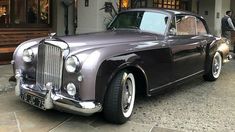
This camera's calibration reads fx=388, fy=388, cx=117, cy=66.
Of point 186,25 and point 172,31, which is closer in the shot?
point 172,31

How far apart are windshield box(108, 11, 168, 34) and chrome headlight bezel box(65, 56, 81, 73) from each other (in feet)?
7.04

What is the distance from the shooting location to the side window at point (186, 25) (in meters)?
7.21

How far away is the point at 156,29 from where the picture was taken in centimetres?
677

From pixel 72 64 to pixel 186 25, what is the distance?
11.1 feet

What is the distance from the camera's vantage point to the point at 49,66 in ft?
17.4

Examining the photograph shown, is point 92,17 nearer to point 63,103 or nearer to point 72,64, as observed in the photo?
point 72,64

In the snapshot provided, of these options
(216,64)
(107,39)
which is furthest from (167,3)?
(107,39)

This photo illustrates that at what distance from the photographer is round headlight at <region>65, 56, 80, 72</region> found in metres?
4.96

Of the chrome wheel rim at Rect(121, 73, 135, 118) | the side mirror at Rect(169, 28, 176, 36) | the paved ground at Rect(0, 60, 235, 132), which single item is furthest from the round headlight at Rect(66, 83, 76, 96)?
the side mirror at Rect(169, 28, 176, 36)

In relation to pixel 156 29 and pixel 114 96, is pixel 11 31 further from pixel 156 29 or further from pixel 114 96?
pixel 114 96

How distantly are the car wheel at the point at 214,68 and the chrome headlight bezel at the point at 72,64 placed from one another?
4.38 m

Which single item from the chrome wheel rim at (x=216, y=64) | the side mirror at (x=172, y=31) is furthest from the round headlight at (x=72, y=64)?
the chrome wheel rim at (x=216, y=64)

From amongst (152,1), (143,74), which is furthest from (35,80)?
(152,1)

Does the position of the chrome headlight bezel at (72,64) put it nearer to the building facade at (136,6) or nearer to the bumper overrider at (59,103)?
the bumper overrider at (59,103)
